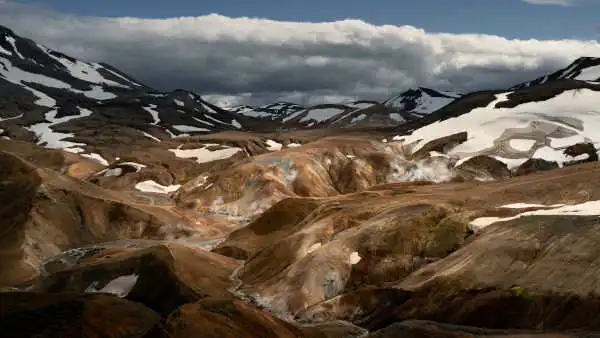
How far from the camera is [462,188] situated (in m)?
78.6

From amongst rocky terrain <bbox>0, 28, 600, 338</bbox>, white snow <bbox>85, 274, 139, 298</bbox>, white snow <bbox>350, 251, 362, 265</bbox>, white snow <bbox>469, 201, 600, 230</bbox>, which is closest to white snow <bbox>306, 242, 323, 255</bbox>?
rocky terrain <bbox>0, 28, 600, 338</bbox>

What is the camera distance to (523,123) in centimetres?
16575

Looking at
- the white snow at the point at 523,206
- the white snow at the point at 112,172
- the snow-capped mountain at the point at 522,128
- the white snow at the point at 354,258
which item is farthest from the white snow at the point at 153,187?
the white snow at the point at 523,206

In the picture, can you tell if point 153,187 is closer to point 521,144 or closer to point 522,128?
point 521,144

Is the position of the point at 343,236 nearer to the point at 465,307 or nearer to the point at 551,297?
the point at 465,307

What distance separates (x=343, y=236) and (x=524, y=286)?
25.3 meters

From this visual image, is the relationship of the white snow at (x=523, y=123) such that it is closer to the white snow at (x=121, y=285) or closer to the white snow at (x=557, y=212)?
the white snow at (x=557, y=212)

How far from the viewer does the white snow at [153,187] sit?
16662 centimetres

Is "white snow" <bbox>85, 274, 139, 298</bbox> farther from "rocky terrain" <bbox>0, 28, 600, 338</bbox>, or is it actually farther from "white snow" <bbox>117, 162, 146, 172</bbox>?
"white snow" <bbox>117, 162, 146, 172</bbox>

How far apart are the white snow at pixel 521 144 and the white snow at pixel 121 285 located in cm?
11847

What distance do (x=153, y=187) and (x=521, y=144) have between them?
97822 millimetres

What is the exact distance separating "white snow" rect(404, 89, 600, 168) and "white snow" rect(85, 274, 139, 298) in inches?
4428

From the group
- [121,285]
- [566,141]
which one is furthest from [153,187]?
[121,285]

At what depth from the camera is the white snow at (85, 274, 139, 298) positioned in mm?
55469
